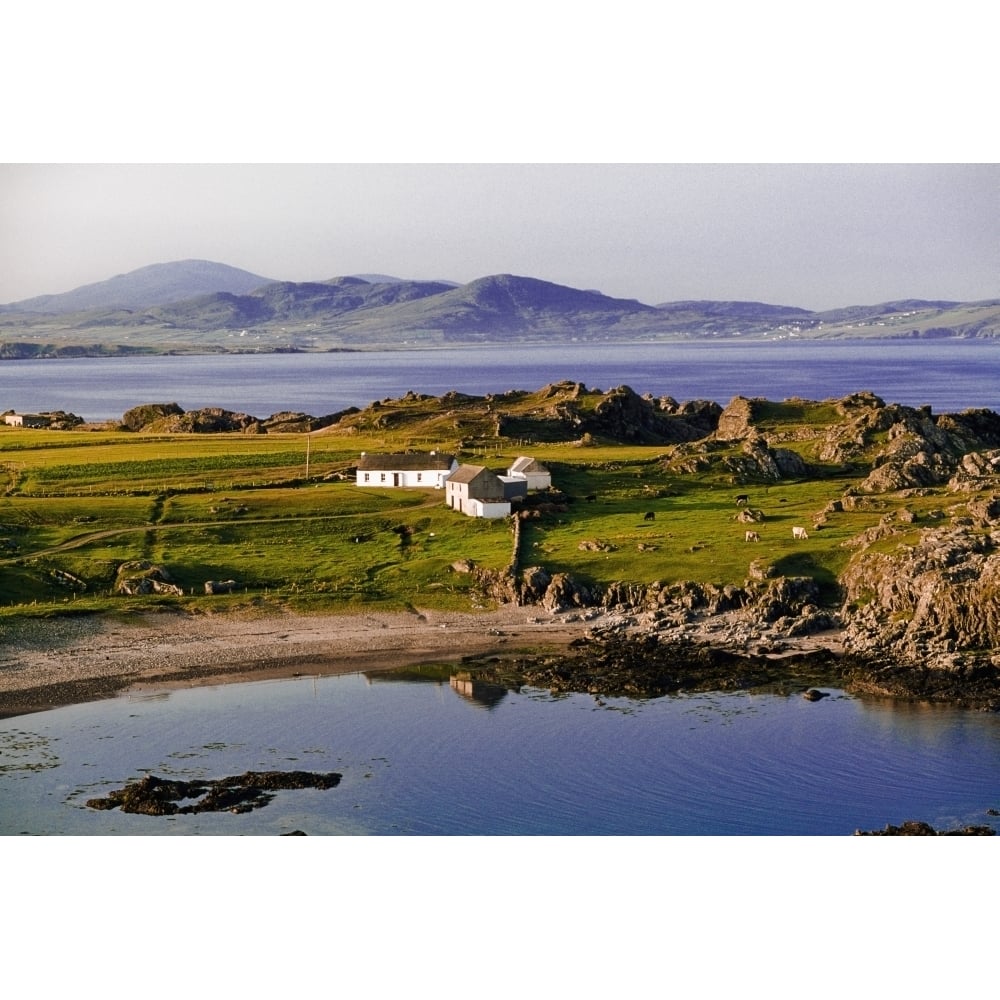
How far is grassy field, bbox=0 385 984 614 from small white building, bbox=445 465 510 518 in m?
1.24

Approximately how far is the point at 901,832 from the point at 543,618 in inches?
1251

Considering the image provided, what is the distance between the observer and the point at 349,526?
91.8 m

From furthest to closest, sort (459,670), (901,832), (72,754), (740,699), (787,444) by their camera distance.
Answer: (787,444), (459,670), (740,699), (72,754), (901,832)

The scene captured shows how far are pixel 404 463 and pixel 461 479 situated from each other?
9.00m

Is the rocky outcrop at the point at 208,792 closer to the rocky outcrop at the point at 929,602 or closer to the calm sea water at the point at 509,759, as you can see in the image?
the calm sea water at the point at 509,759

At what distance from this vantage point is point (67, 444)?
125438mm

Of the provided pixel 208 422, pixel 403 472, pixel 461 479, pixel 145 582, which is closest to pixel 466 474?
pixel 461 479

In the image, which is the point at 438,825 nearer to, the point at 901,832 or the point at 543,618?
the point at 901,832

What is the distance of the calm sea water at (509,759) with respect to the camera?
164 ft

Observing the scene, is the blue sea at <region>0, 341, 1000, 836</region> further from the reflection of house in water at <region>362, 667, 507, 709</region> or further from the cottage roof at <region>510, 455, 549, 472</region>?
the cottage roof at <region>510, 455, 549, 472</region>

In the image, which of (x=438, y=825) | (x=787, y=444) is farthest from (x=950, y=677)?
(x=787, y=444)

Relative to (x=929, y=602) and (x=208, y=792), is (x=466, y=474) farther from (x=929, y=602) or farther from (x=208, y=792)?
(x=208, y=792)

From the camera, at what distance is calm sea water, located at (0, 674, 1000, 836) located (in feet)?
164

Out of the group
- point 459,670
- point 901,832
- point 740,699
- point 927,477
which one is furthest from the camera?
point 927,477
